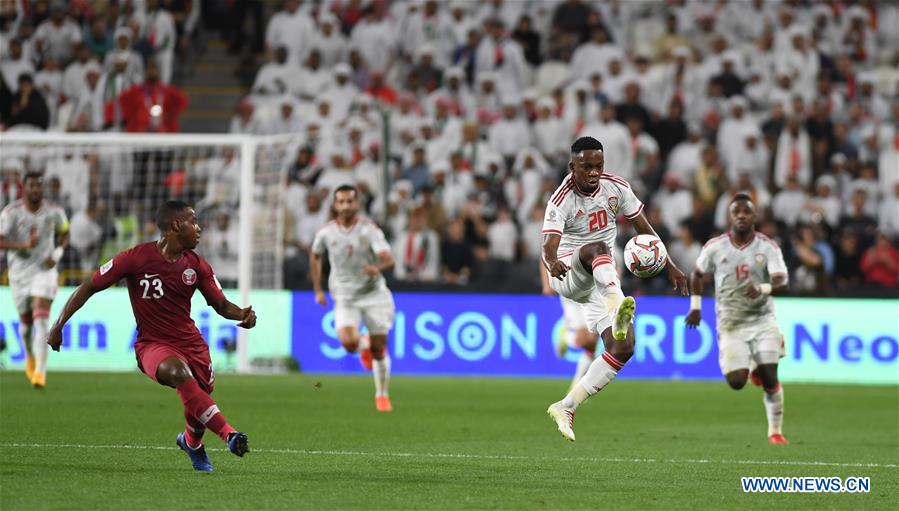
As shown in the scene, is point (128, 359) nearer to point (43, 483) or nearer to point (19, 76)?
point (19, 76)

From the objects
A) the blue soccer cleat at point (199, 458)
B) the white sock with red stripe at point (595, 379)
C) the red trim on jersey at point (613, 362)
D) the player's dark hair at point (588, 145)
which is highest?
the player's dark hair at point (588, 145)

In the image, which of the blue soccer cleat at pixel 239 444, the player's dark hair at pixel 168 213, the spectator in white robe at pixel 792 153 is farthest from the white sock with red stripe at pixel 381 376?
the spectator in white robe at pixel 792 153

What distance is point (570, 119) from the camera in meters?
25.9

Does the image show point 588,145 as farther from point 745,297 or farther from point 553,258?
point 745,297

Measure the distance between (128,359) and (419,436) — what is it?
952cm

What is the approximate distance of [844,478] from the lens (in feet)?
34.4

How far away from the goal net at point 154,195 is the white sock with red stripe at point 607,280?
36.7 ft

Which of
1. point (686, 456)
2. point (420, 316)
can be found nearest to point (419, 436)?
point (686, 456)

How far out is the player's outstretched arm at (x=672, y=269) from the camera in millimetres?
10773

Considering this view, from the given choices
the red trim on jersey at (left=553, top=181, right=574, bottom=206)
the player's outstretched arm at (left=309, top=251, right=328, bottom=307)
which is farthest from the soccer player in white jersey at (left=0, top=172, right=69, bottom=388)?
the red trim on jersey at (left=553, top=181, right=574, bottom=206)

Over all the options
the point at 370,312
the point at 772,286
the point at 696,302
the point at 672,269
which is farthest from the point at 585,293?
the point at 370,312

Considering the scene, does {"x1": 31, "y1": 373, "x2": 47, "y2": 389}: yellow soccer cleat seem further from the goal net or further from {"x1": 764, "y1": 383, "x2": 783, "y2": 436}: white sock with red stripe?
Result: {"x1": 764, "y1": 383, "x2": 783, "y2": 436}: white sock with red stripe

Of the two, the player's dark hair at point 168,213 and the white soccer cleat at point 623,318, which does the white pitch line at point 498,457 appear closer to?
the white soccer cleat at point 623,318

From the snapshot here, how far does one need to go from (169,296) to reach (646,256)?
11.3ft
